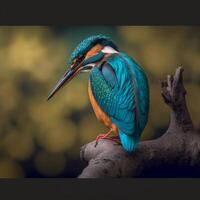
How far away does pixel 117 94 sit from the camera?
381 centimetres

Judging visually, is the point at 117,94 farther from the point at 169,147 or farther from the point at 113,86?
the point at 169,147

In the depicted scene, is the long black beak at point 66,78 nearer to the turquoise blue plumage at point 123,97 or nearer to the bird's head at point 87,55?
the bird's head at point 87,55

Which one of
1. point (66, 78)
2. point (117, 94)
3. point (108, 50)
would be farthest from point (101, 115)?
point (108, 50)

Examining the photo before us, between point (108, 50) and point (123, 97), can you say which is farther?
point (108, 50)

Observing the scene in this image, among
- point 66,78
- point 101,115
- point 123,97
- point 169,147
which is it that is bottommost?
point 169,147

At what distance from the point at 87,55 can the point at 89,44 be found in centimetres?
8

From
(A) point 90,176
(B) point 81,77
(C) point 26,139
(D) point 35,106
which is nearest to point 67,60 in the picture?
(B) point 81,77

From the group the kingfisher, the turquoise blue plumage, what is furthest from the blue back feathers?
the turquoise blue plumage

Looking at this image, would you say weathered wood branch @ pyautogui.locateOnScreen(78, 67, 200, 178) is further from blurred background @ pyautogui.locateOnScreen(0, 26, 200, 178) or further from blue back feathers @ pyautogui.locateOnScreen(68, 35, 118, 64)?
blue back feathers @ pyautogui.locateOnScreen(68, 35, 118, 64)

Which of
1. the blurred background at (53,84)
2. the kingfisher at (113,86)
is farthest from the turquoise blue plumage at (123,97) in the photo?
the blurred background at (53,84)

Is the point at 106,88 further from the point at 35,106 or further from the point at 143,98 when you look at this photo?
the point at 35,106

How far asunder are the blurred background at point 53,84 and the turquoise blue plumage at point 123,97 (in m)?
0.12

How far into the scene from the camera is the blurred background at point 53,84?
3.93 metres

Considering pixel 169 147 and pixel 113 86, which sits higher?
pixel 113 86
